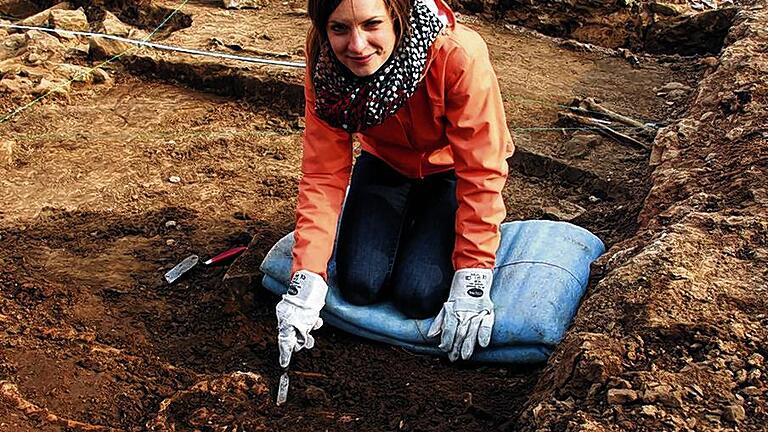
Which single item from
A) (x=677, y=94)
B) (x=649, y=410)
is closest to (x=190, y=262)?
(x=649, y=410)

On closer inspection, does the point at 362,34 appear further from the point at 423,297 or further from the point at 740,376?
the point at 740,376

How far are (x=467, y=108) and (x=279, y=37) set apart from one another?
12.4 feet

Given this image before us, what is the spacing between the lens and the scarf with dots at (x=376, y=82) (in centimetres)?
273

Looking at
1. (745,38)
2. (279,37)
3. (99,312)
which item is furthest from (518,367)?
(279,37)

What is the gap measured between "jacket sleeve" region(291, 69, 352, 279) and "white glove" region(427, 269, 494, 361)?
1.47ft

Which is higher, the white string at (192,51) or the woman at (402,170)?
the woman at (402,170)

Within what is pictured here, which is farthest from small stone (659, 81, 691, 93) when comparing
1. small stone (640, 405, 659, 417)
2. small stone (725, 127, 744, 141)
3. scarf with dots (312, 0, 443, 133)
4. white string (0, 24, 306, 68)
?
small stone (640, 405, 659, 417)

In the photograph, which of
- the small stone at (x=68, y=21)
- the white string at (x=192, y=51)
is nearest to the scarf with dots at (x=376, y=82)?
the white string at (x=192, y=51)

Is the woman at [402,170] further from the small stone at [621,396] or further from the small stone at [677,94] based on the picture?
the small stone at [677,94]

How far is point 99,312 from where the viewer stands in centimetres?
325

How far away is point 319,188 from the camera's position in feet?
10.1

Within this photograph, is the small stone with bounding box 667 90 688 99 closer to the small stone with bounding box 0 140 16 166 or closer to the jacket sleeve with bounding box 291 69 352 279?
the jacket sleeve with bounding box 291 69 352 279

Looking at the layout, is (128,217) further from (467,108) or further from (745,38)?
(745,38)

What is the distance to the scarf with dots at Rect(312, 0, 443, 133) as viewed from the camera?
273 cm
